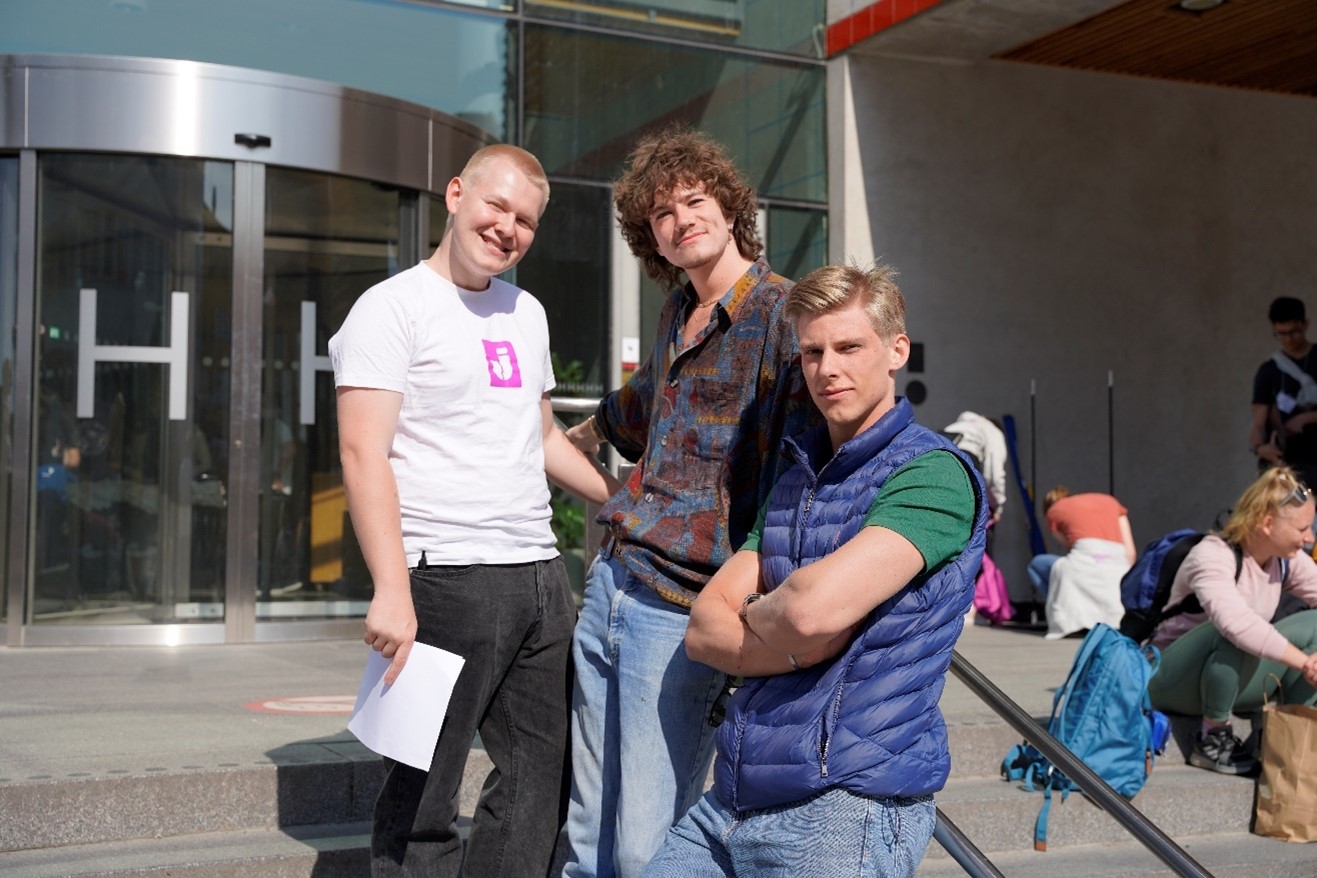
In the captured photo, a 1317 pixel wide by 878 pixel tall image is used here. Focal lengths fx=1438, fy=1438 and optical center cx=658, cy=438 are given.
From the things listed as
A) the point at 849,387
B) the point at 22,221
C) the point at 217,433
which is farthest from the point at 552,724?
the point at 22,221

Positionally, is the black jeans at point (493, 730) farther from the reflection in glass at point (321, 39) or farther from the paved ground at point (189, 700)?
the reflection in glass at point (321, 39)

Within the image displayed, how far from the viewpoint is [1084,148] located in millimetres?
11859

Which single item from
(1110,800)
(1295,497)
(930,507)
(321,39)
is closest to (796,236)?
(321,39)

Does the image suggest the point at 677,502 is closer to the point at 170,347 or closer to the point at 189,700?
the point at 189,700

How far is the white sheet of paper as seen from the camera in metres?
2.74

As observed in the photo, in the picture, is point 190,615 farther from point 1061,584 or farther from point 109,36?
point 1061,584

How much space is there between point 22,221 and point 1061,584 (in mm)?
6278

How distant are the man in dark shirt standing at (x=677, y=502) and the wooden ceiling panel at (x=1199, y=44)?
27.4ft

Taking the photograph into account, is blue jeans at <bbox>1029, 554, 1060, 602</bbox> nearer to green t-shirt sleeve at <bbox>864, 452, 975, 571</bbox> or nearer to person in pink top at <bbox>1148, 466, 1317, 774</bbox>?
person in pink top at <bbox>1148, 466, 1317, 774</bbox>

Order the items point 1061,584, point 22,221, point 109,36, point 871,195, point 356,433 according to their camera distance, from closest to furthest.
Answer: point 356,433 < point 22,221 < point 109,36 < point 1061,584 < point 871,195

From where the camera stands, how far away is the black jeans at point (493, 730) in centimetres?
285

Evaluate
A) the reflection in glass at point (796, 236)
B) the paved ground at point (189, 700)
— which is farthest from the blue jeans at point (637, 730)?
the reflection in glass at point (796, 236)

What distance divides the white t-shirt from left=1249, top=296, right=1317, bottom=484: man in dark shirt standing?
5668 millimetres

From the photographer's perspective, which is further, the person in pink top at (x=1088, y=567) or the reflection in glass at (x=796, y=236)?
the reflection in glass at (x=796, y=236)
